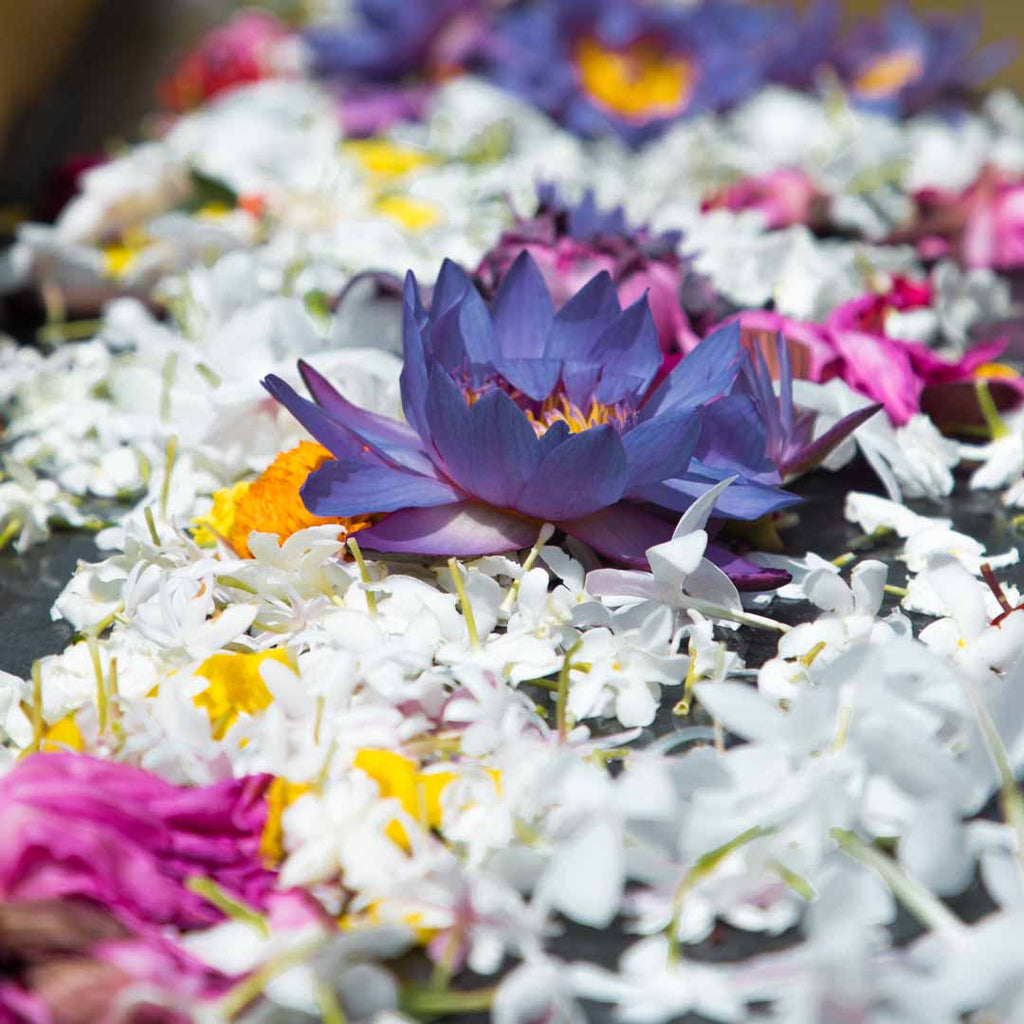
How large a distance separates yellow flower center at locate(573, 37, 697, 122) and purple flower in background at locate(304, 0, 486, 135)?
157 mm

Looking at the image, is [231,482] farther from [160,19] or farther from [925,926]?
[160,19]

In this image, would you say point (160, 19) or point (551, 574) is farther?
point (160, 19)

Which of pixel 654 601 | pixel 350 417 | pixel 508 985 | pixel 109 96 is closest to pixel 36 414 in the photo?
pixel 350 417

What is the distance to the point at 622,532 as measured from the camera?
1.92 feet

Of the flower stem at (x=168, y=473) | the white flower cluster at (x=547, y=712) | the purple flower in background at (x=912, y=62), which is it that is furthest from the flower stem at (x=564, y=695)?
the purple flower in background at (x=912, y=62)

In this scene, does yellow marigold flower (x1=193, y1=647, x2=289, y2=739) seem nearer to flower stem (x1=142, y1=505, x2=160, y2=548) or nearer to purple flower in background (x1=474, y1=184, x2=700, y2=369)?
flower stem (x1=142, y1=505, x2=160, y2=548)

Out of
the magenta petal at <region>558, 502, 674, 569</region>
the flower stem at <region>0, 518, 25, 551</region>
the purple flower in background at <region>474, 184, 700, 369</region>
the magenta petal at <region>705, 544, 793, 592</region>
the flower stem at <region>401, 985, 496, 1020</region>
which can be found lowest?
the flower stem at <region>0, 518, 25, 551</region>

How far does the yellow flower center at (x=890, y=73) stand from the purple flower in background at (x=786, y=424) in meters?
0.97

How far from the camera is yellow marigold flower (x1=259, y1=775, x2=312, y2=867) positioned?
450 mm

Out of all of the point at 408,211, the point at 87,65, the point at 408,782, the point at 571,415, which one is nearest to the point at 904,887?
the point at 408,782

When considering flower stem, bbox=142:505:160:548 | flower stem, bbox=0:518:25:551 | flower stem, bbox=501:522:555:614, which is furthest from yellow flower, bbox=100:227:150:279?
flower stem, bbox=501:522:555:614

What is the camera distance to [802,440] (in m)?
0.66

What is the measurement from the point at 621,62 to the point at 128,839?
1.22 m

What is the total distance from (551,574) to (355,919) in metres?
0.21
